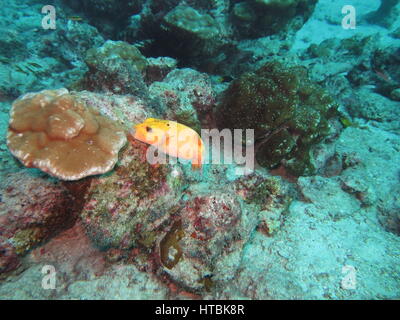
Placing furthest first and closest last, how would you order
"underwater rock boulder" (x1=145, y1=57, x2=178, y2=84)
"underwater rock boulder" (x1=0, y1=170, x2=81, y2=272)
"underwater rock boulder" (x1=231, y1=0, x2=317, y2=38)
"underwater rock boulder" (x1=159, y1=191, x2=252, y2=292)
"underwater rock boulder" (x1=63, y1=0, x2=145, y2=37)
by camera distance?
1. "underwater rock boulder" (x1=63, y1=0, x2=145, y2=37)
2. "underwater rock boulder" (x1=231, y1=0, x2=317, y2=38)
3. "underwater rock boulder" (x1=145, y1=57, x2=178, y2=84)
4. "underwater rock boulder" (x1=159, y1=191, x2=252, y2=292)
5. "underwater rock boulder" (x1=0, y1=170, x2=81, y2=272)

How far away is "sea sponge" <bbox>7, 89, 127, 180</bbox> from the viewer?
2.04m

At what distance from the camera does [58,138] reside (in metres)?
2.12

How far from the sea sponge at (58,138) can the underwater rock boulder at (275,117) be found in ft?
10.6

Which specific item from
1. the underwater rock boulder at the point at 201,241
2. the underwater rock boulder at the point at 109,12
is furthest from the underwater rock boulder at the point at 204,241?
the underwater rock boulder at the point at 109,12

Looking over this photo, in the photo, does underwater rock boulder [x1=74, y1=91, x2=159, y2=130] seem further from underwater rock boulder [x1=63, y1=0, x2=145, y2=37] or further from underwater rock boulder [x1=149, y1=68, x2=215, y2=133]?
underwater rock boulder [x1=63, y1=0, x2=145, y2=37]

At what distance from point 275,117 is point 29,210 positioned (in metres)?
4.42

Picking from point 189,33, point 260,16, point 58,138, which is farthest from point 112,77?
point 260,16

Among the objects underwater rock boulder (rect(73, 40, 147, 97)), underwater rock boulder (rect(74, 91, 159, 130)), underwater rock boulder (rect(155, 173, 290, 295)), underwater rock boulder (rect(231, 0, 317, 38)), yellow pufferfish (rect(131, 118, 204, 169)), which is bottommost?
underwater rock boulder (rect(155, 173, 290, 295))

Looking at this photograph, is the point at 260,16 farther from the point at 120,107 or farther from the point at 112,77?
the point at 120,107

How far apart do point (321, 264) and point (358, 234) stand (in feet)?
4.00

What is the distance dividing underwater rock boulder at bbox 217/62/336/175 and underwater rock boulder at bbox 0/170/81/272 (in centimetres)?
357

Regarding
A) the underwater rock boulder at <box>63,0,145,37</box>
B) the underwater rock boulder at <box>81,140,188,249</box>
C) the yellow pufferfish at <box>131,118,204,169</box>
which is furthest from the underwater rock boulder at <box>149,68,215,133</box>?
the underwater rock boulder at <box>63,0,145,37</box>
